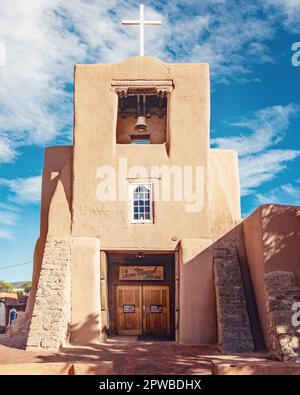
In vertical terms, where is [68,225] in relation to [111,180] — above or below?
below

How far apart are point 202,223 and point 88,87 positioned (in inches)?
275

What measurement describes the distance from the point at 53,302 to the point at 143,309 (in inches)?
197

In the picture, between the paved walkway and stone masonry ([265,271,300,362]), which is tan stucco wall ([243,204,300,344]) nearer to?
stone masonry ([265,271,300,362])

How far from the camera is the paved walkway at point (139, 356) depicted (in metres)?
9.93

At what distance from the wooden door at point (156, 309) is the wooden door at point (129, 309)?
25cm

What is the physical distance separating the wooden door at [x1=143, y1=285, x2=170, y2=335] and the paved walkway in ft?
10.8

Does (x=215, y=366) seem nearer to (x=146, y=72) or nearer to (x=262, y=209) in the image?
(x=262, y=209)

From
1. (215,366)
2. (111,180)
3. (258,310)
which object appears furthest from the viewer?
(111,180)

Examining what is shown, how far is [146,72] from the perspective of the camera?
15.8m

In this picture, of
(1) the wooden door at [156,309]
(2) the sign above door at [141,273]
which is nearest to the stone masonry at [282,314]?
(1) the wooden door at [156,309]

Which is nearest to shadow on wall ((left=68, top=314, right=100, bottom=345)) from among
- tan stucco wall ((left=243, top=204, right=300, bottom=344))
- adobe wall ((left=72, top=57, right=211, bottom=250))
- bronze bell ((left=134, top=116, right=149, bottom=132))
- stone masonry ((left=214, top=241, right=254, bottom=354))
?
Result: adobe wall ((left=72, top=57, right=211, bottom=250))

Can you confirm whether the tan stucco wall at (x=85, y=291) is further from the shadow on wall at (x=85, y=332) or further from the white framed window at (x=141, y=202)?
the white framed window at (x=141, y=202)
